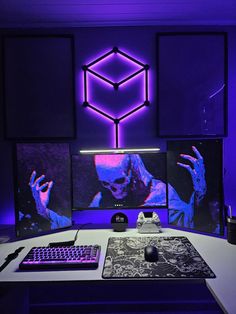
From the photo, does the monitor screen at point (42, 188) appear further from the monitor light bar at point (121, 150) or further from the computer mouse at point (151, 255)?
the computer mouse at point (151, 255)

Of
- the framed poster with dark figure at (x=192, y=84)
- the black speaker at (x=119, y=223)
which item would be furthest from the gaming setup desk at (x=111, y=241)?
the framed poster with dark figure at (x=192, y=84)

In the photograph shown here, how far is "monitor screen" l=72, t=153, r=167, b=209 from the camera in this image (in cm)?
203

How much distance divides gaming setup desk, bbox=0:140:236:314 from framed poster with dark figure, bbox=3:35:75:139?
31 centimetres

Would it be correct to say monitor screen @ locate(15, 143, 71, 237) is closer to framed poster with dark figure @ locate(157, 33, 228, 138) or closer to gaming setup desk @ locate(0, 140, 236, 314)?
gaming setup desk @ locate(0, 140, 236, 314)

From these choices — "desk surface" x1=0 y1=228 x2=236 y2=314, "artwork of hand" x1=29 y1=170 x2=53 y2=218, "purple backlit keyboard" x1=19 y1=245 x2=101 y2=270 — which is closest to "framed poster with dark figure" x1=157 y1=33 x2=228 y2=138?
"desk surface" x1=0 y1=228 x2=236 y2=314

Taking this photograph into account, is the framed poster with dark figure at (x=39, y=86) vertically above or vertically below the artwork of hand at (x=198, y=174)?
above

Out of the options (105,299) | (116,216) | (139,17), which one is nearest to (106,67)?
(139,17)

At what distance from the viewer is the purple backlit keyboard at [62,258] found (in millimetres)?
1371

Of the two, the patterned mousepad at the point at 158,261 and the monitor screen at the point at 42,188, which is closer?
the patterned mousepad at the point at 158,261

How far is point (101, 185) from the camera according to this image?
6.65 ft

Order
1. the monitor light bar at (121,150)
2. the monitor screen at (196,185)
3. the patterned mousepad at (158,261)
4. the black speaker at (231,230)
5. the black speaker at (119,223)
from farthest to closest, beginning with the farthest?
the monitor light bar at (121,150) → the black speaker at (119,223) → the monitor screen at (196,185) → the black speaker at (231,230) → the patterned mousepad at (158,261)

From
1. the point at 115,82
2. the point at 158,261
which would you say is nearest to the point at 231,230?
the point at 158,261

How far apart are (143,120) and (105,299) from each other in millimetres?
1366

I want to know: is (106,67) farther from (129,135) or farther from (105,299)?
(105,299)
